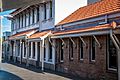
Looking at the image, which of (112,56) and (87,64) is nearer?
(112,56)

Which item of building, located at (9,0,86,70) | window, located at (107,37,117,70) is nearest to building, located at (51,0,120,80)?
window, located at (107,37,117,70)

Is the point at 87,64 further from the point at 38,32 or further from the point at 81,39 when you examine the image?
the point at 38,32

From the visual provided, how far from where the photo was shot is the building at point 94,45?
616 inches

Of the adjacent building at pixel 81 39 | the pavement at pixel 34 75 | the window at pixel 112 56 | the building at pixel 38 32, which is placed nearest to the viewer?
the window at pixel 112 56

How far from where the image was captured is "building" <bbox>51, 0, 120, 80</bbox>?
15.6m

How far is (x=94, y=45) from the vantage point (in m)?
18.3

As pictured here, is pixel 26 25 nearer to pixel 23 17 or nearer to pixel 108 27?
pixel 23 17

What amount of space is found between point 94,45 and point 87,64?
1.31 m

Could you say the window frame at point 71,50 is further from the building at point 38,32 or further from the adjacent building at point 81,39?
the building at point 38,32

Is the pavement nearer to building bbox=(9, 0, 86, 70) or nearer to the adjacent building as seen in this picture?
the adjacent building

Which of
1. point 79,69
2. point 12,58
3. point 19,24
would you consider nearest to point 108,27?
point 79,69

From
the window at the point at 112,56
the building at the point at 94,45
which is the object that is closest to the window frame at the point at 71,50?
the building at the point at 94,45

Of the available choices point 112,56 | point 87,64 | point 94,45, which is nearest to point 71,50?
point 87,64

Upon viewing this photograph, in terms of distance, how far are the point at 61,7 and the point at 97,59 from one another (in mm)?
9481
